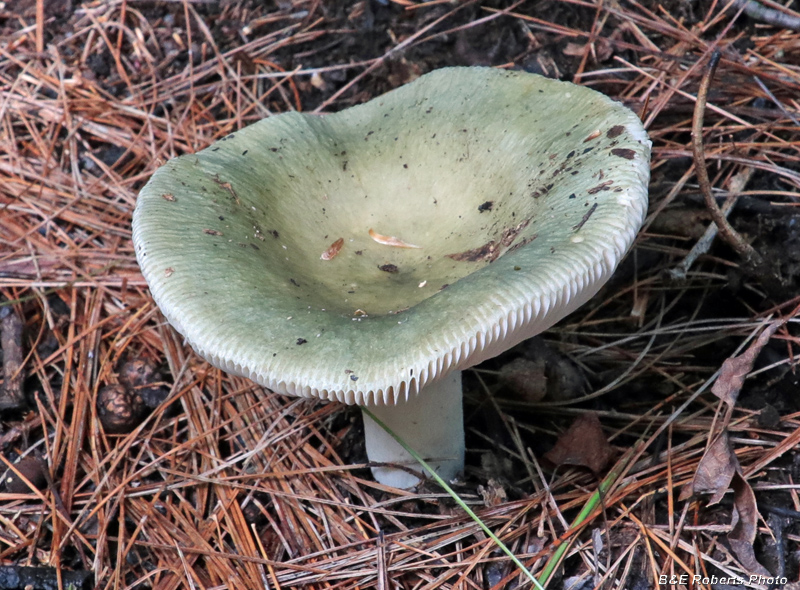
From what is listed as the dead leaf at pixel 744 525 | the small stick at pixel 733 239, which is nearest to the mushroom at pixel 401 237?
the small stick at pixel 733 239

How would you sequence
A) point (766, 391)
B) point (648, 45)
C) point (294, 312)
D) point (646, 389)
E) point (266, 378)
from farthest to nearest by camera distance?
point (648, 45)
point (646, 389)
point (766, 391)
point (294, 312)
point (266, 378)

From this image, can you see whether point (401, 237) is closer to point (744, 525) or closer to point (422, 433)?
point (422, 433)

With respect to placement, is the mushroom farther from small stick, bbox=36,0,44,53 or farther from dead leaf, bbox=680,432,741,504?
small stick, bbox=36,0,44,53

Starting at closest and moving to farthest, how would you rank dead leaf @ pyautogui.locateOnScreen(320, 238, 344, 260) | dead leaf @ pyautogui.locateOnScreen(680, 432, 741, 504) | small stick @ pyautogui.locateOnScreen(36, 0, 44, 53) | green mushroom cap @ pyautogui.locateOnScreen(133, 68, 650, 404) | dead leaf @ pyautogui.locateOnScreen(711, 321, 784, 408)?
green mushroom cap @ pyautogui.locateOnScreen(133, 68, 650, 404) < dead leaf @ pyautogui.locateOnScreen(680, 432, 741, 504) < dead leaf @ pyautogui.locateOnScreen(711, 321, 784, 408) < dead leaf @ pyautogui.locateOnScreen(320, 238, 344, 260) < small stick @ pyautogui.locateOnScreen(36, 0, 44, 53)

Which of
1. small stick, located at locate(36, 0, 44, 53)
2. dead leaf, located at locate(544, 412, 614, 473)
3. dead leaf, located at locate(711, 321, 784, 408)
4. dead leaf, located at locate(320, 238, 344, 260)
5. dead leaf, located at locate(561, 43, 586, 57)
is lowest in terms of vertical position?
dead leaf, located at locate(544, 412, 614, 473)

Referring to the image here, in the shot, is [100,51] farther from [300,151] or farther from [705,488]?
[705,488]

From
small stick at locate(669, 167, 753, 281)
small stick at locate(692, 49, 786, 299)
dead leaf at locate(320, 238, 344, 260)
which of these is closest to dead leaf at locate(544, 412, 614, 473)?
small stick at locate(669, 167, 753, 281)

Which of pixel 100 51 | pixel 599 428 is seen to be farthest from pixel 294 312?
pixel 100 51
